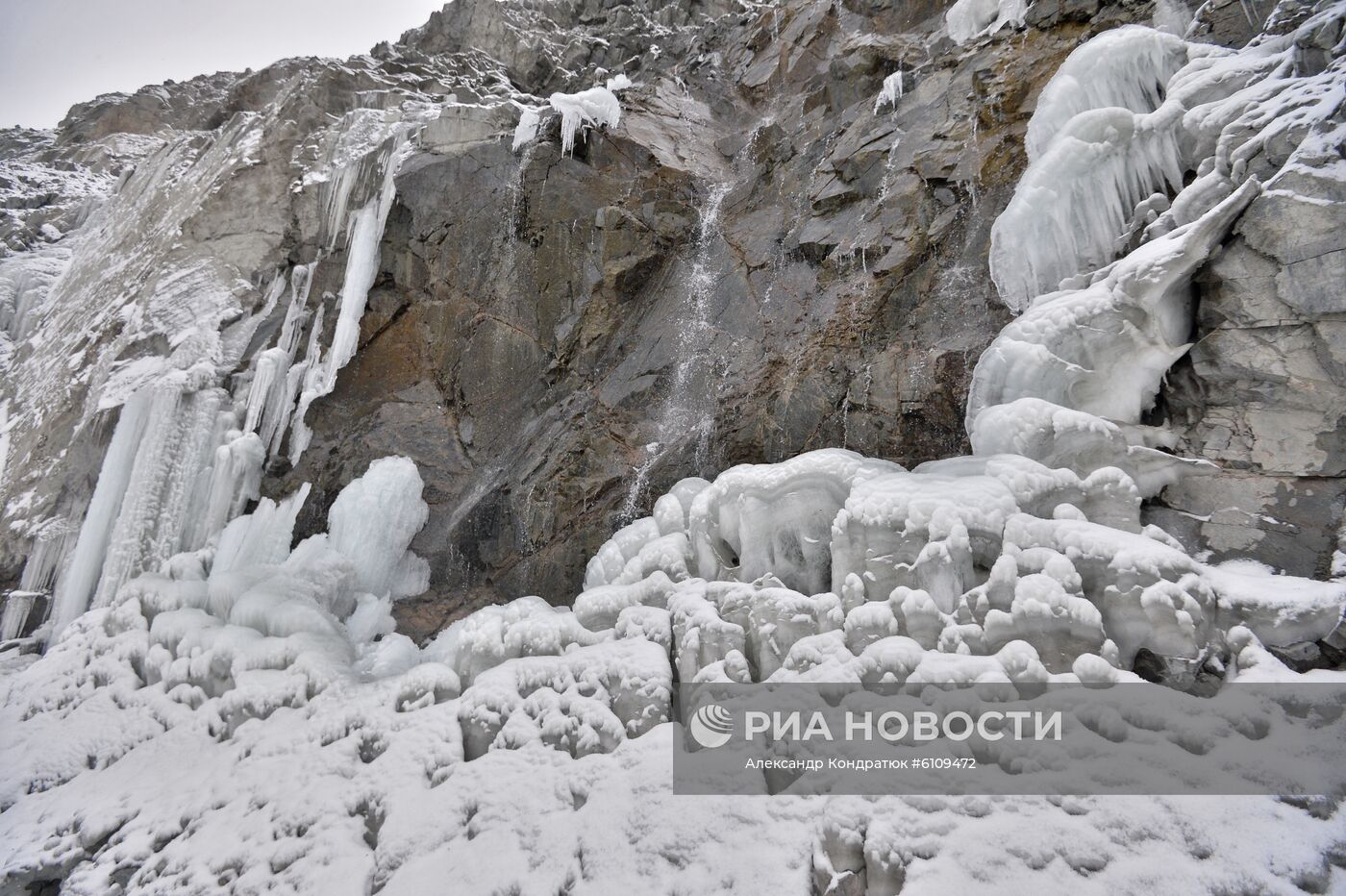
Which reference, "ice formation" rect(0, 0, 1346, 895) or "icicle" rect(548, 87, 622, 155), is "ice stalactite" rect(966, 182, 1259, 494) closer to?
"ice formation" rect(0, 0, 1346, 895)

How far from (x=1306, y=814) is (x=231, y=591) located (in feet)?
30.8

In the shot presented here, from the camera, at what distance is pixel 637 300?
10.3 m

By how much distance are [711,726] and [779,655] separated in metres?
0.78

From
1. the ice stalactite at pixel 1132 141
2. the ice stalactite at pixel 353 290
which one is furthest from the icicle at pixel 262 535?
the ice stalactite at pixel 1132 141

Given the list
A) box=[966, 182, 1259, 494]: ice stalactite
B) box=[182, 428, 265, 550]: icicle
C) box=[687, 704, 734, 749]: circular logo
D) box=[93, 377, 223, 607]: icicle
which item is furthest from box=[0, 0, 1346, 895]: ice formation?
box=[182, 428, 265, 550]: icicle

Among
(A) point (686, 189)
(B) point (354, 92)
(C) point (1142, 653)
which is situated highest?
(B) point (354, 92)

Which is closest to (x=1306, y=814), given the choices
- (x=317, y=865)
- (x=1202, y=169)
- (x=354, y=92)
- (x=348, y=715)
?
(x=1202, y=169)

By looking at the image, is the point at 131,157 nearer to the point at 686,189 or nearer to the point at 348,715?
the point at 686,189

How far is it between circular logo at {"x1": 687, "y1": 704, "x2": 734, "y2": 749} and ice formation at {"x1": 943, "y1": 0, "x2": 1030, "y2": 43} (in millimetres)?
9597

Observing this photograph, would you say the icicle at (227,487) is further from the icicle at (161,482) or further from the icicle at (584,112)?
the icicle at (584,112)

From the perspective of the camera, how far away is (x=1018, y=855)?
346 centimetres

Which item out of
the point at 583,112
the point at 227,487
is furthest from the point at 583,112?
the point at 227,487

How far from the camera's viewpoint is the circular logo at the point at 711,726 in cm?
480

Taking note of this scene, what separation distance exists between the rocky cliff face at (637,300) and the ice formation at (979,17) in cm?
41
